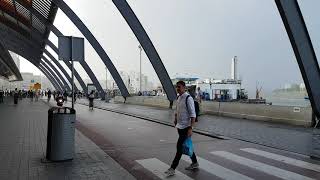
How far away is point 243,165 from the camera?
8203mm

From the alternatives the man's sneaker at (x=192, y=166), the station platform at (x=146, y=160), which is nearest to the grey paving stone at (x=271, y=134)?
the station platform at (x=146, y=160)

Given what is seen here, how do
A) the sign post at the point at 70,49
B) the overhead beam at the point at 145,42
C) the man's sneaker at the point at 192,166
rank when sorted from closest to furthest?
the man's sneaker at the point at 192,166, the sign post at the point at 70,49, the overhead beam at the point at 145,42

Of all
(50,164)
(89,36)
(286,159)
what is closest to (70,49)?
(50,164)

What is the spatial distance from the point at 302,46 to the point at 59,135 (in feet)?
31.4

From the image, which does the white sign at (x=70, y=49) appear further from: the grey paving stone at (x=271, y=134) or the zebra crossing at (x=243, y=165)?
the grey paving stone at (x=271, y=134)

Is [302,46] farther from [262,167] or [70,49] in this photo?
[70,49]

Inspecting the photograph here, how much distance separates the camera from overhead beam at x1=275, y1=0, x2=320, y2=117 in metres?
13.9

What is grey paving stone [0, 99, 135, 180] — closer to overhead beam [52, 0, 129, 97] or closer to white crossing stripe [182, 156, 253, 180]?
white crossing stripe [182, 156, 253, 180]

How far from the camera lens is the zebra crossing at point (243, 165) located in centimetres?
726

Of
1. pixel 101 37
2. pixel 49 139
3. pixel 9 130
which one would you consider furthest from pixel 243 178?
pixel 101 37

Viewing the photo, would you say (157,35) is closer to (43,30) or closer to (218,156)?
(43,30)

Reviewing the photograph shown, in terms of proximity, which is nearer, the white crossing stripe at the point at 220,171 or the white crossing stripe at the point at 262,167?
Result: the white crossing stripe at the point at 220,171

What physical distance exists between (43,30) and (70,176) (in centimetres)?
4462

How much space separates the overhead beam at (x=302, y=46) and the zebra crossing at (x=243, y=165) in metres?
5.96
